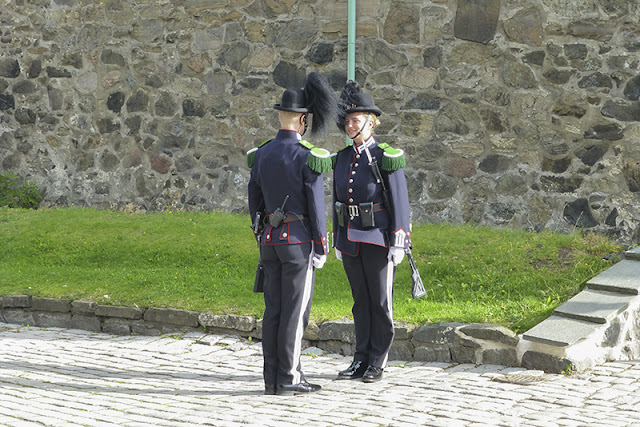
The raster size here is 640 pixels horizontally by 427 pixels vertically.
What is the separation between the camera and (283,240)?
17.5 feet

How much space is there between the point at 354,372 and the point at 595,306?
72.0 inches

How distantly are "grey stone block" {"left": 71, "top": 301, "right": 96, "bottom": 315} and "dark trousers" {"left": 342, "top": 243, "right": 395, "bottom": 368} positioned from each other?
280 cm

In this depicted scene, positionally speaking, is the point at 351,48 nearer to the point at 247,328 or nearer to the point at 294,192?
the point at 247,328

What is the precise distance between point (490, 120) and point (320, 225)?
4.82 m

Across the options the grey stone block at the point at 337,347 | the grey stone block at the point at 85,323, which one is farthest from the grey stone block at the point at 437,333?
the grey stone block at the point at 85,323

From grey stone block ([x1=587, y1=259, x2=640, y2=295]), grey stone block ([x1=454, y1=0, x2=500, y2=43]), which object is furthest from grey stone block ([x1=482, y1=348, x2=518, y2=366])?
grey stone block ([x1=454, y1=0, x2=500, y2=43])

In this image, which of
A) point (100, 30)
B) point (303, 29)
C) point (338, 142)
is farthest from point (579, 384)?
point (100, 30)

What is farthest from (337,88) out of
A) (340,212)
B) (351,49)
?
(340,212)

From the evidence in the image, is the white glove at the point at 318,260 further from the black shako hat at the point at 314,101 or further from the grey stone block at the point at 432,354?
the grey stone block at the point at 432,354

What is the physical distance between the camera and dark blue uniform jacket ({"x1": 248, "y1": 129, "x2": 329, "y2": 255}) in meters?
5.33

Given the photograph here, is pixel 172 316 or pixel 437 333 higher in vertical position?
pixel 437 333

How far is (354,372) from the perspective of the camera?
5.69 m

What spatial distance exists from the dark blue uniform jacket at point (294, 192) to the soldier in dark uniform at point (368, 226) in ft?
A: 1.07

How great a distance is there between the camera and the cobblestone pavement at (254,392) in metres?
4.60
